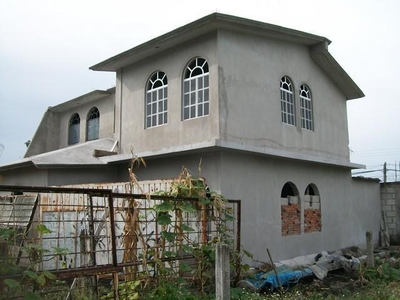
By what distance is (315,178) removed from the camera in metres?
14.3

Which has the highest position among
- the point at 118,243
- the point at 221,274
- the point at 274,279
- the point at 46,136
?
the point at 46,136

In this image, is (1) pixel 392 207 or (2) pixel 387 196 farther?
(2) pixel 387 196

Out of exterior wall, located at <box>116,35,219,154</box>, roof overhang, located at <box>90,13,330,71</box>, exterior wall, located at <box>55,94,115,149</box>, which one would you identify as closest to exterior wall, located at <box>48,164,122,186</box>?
exterior wall, located at <box>116,35,219,154</box>

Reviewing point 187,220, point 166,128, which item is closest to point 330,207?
point 166,128

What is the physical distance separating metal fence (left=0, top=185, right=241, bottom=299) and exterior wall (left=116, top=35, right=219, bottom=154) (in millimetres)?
2716

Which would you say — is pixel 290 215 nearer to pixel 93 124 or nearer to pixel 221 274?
pixel 221 274

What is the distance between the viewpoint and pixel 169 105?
12305 millimetres

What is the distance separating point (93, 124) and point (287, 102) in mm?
9006

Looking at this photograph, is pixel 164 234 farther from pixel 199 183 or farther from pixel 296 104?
pixel 296 104

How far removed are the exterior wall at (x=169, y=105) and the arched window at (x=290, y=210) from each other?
3.56 metres

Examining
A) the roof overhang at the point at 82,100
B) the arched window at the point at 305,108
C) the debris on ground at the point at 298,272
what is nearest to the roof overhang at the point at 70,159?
the roof overhang at the point at 82,100

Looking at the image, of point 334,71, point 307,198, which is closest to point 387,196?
point 307,198

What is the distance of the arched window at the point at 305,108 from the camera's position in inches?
552

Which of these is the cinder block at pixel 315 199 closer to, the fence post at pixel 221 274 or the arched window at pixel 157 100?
the arched window at pixel 157 100
